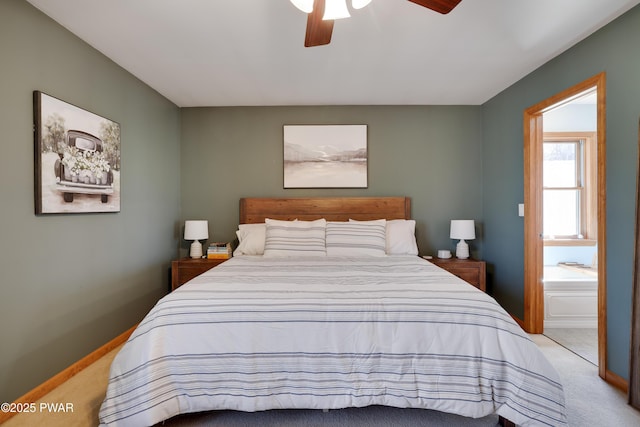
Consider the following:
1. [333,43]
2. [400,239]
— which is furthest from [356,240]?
[333,43]

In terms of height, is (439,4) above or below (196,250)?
above

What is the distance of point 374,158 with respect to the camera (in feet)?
12.6

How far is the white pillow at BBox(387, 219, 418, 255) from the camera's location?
323cm

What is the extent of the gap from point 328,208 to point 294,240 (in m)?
0.80

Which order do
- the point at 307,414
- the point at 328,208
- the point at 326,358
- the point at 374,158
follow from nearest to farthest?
the point at 326,358 < the point at 307,414 < the point at 328,208 < the point at 374,158

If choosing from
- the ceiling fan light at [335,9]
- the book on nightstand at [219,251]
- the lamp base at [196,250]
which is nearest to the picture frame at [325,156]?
the book on nightstand at [219,251]

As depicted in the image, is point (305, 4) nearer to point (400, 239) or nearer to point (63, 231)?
point (63, 231)

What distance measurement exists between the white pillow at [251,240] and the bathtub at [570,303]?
2947 mm

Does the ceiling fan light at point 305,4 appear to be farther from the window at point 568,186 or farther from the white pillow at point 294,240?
the window at point 568,186

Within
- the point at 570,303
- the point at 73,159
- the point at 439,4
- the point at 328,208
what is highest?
the point at 439,4

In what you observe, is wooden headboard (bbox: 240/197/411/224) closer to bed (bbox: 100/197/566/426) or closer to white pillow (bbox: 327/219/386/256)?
white pillow (bbox: 327/219/386/256)

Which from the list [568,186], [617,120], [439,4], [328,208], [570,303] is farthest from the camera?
[568,186]

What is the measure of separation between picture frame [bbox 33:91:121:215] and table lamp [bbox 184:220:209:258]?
91 centimetres

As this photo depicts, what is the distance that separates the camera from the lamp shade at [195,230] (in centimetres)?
353
